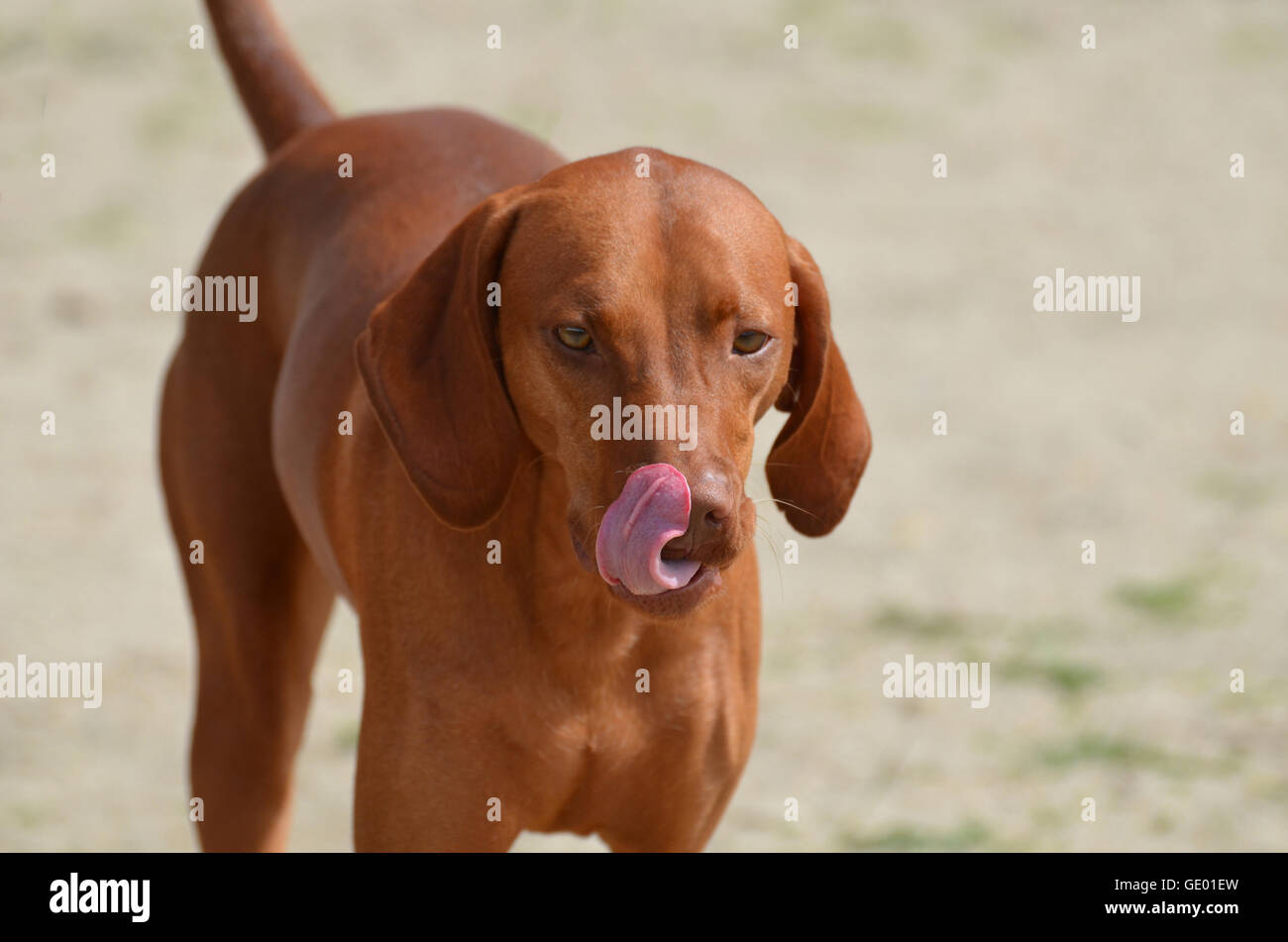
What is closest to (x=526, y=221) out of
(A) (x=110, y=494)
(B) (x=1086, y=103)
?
(A) (x=110, y=494)

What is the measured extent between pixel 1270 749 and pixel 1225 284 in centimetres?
419

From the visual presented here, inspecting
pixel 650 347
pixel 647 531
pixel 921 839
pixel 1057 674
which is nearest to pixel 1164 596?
pixel 1057 674

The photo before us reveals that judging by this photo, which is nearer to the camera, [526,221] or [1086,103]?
[526,221]

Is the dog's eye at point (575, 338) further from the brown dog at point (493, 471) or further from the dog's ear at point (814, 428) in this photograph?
the dog's ear at point (814, 428)

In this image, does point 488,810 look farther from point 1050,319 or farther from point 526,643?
point 1050,319

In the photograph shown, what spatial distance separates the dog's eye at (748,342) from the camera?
119 inches

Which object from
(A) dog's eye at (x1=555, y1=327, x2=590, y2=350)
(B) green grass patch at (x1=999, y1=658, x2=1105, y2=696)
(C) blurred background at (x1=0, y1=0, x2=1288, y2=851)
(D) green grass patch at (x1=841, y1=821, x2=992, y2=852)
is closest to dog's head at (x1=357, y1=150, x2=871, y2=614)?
(A) dog's eye at (x1=555, y1=327, x2=590, y2=350)

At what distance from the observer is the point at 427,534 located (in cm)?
343

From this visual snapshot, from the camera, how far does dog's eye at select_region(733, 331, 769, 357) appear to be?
303cm

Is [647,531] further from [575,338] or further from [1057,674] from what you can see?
[1057,674]

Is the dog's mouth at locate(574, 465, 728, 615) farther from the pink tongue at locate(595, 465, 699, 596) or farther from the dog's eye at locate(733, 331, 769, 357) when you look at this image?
the dog's eye at locate(733, 331, 769, 357)

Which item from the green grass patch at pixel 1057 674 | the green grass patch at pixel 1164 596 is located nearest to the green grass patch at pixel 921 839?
the green grass patch at pixel 1057 674

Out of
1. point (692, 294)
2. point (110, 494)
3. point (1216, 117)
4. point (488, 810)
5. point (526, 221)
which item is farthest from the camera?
point (1216, 117)

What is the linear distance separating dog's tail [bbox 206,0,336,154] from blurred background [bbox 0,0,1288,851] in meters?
2.16
